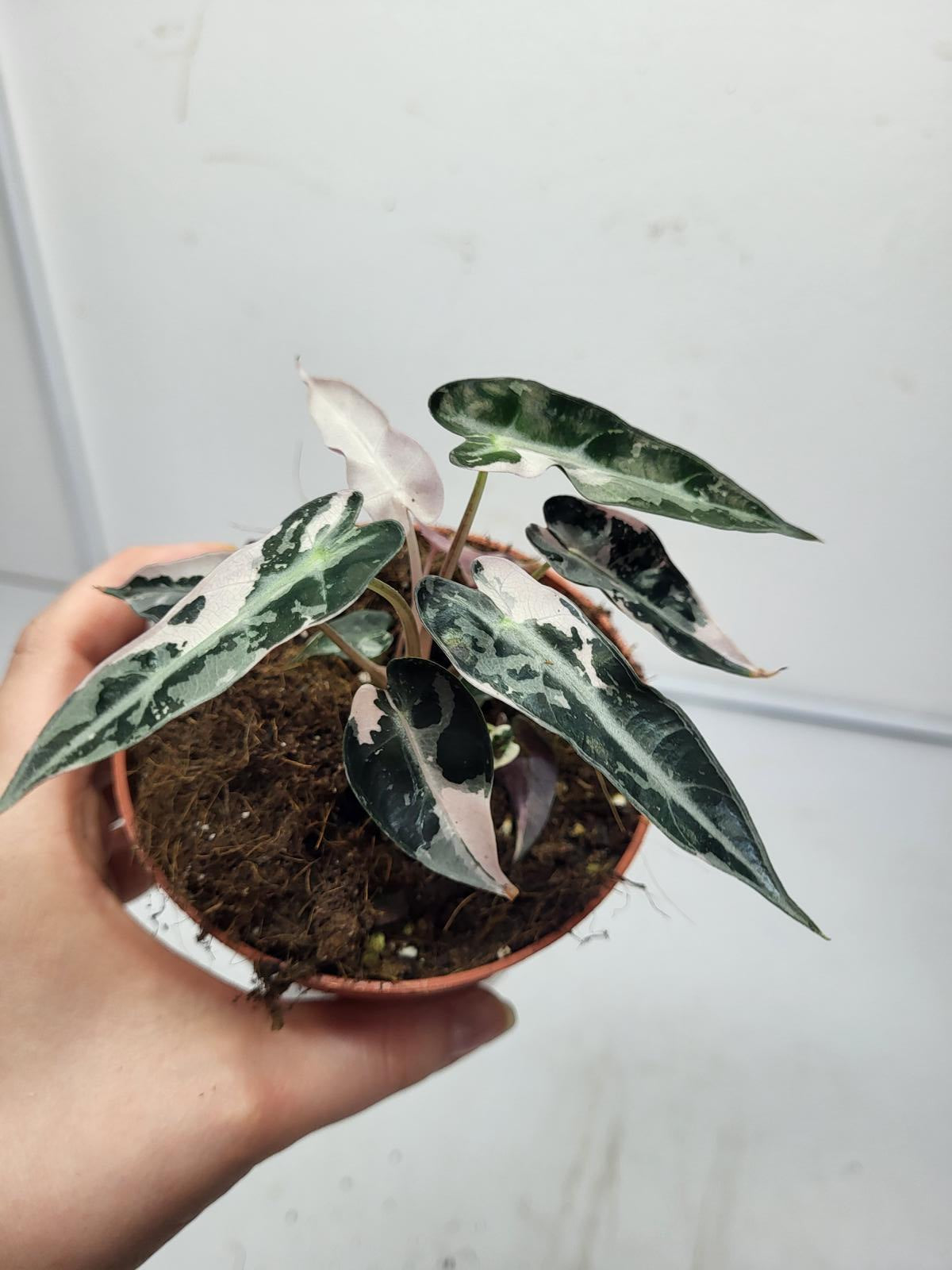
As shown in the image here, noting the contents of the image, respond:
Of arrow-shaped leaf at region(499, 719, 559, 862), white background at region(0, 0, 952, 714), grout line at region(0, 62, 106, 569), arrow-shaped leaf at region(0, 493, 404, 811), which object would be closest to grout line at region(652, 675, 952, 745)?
white background at region(0, 0, 952, 714)

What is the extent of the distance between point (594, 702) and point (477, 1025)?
0.41 metres

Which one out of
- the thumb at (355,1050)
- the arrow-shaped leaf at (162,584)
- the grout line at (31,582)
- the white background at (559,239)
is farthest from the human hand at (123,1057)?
the grout line at (31,582)

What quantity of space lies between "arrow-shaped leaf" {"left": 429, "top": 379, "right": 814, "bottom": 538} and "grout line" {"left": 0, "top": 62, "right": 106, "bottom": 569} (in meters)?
0.78

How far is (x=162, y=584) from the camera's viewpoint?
698 millimetres

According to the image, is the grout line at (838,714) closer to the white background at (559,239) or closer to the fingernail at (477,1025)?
the white background at (559,239)

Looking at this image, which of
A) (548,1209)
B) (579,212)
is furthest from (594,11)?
(548,1209)

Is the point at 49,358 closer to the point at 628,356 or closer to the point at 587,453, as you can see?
the point at 628,356

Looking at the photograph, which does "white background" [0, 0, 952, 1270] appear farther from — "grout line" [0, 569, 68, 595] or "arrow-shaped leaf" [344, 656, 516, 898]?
"arrow-shaped leaf" [344, 656, 516, 898]

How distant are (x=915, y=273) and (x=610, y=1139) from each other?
103cm

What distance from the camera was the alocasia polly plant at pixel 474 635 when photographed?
451 mm

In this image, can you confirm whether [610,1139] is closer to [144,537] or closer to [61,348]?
[144,537]

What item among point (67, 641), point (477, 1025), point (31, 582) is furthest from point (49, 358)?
point (477, 1025)

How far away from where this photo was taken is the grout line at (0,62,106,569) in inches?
40.1

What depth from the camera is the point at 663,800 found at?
46 centimetres
